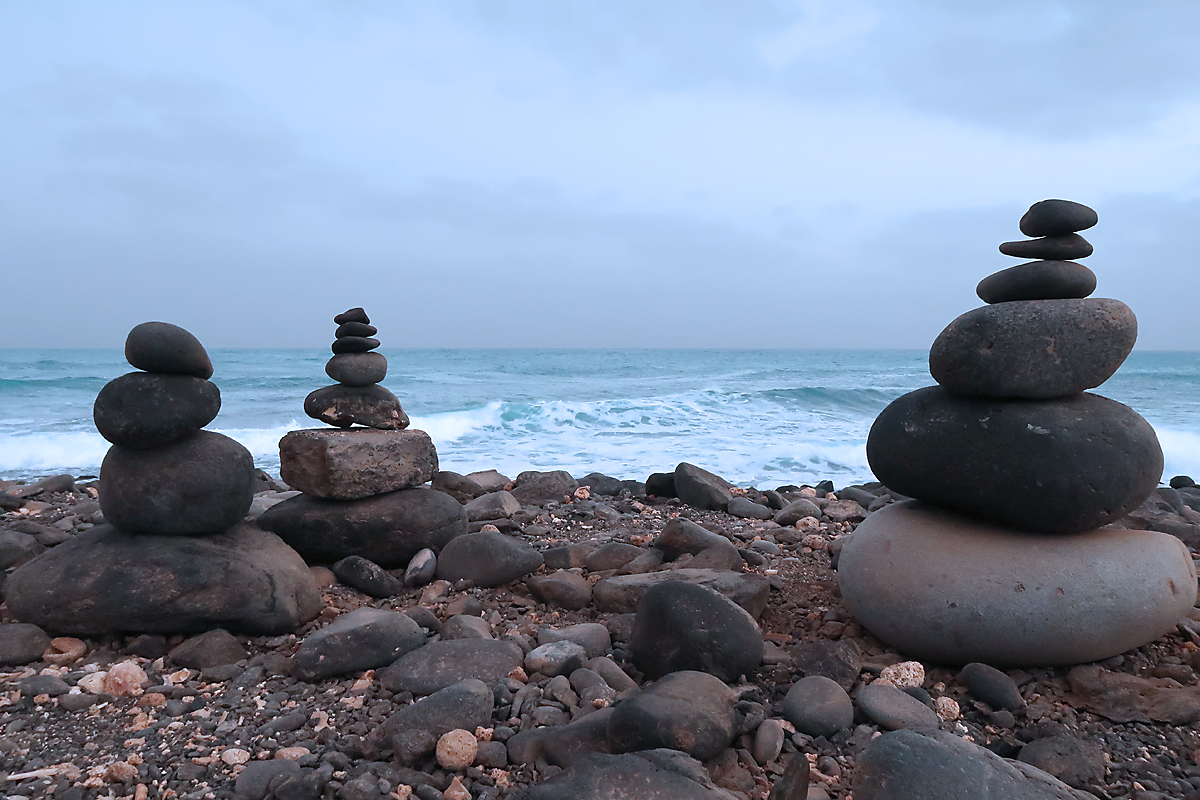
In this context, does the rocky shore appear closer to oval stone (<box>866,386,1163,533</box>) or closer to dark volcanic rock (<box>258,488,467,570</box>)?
dark volcanic rock (<box>258,488,467,570</box>)

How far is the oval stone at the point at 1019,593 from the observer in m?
3.83

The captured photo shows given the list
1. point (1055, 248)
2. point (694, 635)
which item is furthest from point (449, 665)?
point (1055, 248)

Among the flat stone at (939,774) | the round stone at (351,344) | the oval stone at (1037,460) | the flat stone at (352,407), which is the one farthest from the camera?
the round stone at (351,344)

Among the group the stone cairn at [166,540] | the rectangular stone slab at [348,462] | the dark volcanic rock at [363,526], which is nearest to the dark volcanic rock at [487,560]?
the dark volcanic rock at [363,526]

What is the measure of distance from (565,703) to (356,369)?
12.2ft

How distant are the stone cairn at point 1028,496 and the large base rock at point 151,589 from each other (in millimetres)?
3617

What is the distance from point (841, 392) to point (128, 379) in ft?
87.0

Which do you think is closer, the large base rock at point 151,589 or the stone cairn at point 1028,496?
the stone cairn at point 1028,496

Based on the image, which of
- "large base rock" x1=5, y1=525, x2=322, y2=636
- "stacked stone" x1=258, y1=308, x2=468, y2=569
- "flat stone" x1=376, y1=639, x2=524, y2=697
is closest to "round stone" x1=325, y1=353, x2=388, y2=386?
"stacked stone" x1=258, y1=308, x2=468, y2=569

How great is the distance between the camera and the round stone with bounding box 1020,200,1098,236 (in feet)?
14.4

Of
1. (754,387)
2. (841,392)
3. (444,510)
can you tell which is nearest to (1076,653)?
(444,510)

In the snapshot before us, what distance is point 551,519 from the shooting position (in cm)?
762

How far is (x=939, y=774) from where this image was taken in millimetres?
2584

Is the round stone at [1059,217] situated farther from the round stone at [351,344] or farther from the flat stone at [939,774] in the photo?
the round stone at [351,344]
